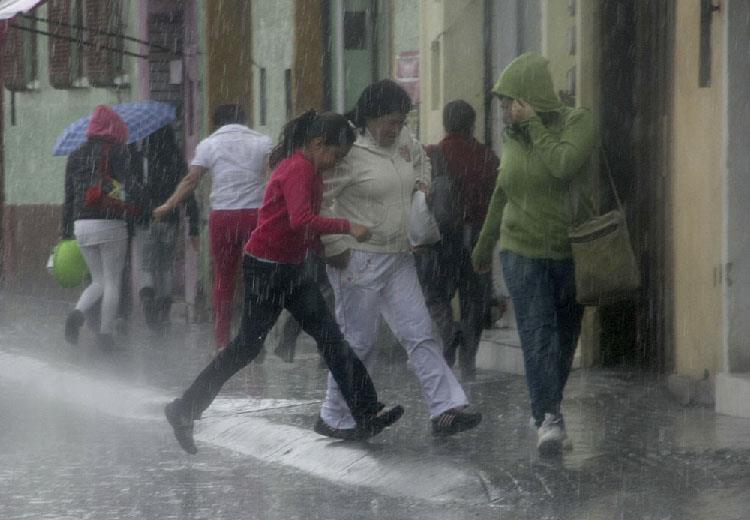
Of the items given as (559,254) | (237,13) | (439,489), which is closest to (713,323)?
(559,254)

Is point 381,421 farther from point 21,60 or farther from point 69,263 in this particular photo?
point 21,60

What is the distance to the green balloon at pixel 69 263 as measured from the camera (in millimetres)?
16250

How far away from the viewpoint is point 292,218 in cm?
910

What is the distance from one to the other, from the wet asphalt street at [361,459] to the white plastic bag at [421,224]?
0.92 metres

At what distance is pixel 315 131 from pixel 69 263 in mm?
7363

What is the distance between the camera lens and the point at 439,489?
8.45 metres

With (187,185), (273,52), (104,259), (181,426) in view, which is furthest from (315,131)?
(273,52)

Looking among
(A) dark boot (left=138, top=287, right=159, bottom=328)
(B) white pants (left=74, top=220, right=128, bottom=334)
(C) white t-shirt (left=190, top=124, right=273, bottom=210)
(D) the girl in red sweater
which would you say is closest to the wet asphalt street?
(D) the girl in red sweater

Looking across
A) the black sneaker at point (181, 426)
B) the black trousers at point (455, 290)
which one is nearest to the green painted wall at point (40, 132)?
the black trousers at point (455, 290)

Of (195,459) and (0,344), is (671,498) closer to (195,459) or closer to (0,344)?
(195,459)

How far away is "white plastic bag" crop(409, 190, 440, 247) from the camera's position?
10.1 metres

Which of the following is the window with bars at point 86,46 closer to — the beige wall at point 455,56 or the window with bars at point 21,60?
the window with bars at point 21,60

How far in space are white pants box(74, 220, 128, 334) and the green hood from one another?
640 centimetres

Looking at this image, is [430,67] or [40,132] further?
[40,132]
